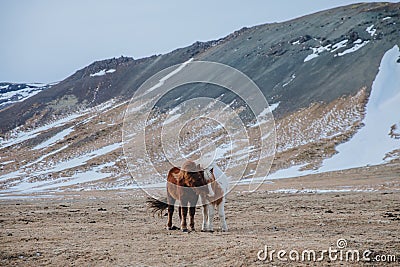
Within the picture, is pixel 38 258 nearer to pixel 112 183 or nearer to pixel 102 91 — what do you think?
pixel 112 183

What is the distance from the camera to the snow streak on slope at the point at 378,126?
52.1 meters

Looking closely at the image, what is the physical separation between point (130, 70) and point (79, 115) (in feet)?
103

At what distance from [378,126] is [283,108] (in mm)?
19729

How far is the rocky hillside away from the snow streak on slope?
235 millimetres

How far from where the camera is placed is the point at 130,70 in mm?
144750

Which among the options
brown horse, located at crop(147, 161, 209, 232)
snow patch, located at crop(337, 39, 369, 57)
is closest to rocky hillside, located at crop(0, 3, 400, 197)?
snow patch, located at crop(337, 39, 369, 57)

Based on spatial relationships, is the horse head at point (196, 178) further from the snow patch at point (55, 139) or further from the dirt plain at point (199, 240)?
the snow patch at point (55, 139)

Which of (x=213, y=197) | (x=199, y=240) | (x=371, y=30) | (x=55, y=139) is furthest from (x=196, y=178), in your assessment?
(x=55, y=139)

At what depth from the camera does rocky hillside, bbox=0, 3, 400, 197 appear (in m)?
61.7

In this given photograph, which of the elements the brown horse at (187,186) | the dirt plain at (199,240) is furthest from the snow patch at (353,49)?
the brown horse at (187,186)

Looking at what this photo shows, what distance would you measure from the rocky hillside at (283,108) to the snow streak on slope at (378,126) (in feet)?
0.77

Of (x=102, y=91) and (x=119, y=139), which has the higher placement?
(x=102, y=91)

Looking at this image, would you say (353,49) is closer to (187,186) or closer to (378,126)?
(378,126)

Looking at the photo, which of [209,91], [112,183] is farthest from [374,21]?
[112,183]
